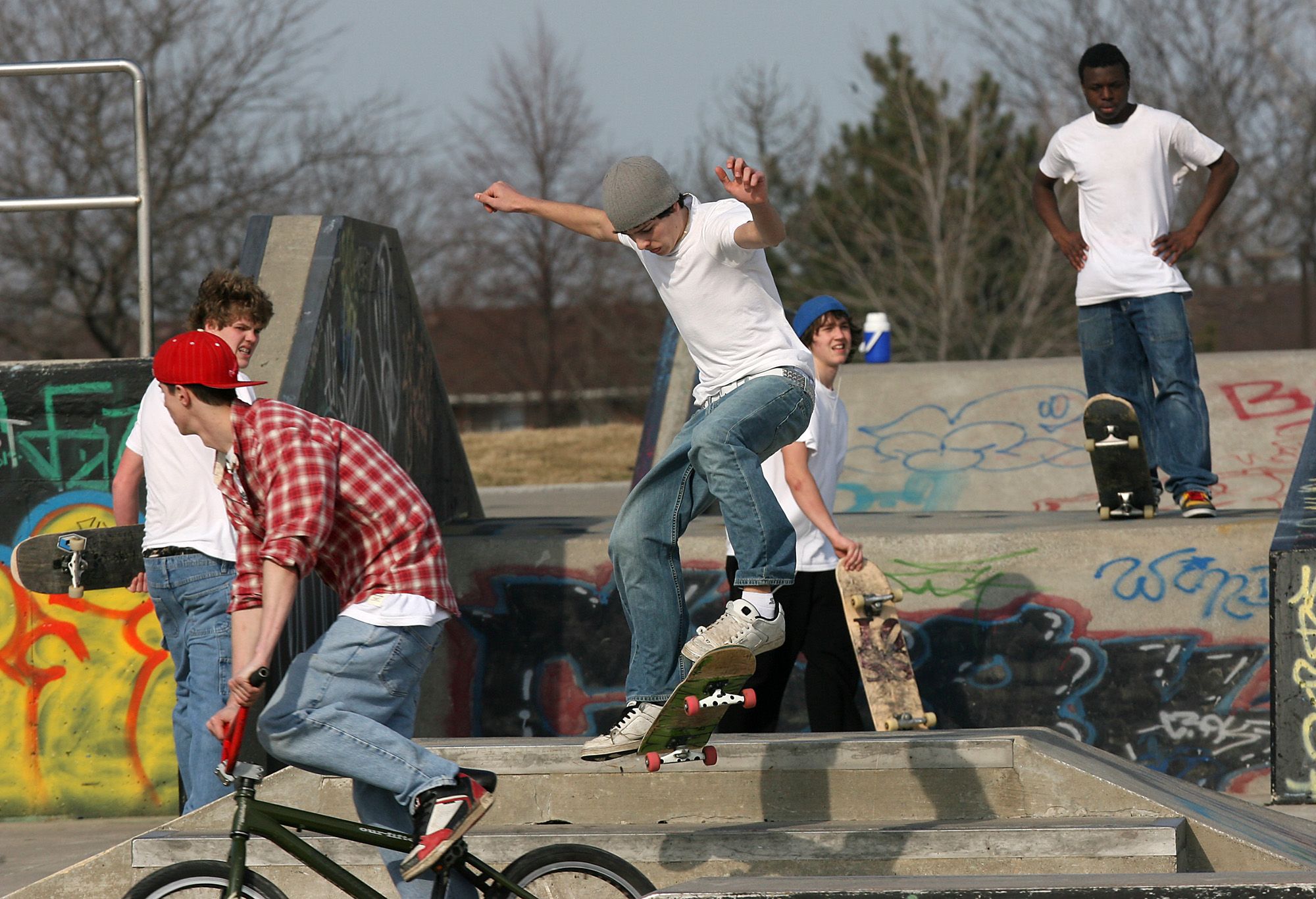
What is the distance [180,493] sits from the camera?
17.6 ft

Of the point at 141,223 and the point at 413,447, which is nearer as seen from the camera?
the point at 141,223

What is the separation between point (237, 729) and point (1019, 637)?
13.2 ft

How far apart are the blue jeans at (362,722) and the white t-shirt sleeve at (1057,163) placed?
176 inches

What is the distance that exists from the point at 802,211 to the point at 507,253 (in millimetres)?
11677

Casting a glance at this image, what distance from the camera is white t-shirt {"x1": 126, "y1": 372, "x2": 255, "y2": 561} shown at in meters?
5.34

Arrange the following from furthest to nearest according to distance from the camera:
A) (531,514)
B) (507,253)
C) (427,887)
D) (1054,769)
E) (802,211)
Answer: (507,253) < (802,211) < (531,514) < (1054,769) < (427,887)

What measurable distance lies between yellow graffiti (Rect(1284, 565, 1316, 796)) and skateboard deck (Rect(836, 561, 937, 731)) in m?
1.41

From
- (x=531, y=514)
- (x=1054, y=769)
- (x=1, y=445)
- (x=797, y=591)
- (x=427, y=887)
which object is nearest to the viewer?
(x=427, y=887)

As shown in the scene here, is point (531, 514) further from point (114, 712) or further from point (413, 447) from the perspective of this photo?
point (114, 712)

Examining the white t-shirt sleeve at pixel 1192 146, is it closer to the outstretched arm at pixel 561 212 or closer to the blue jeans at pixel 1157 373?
the blue jeans at pixel 1157 373

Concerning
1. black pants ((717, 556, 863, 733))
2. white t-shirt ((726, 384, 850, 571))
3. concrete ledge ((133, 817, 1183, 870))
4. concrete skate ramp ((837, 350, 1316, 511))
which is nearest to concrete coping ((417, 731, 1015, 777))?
concrete ledge ((133, 817, 1183, 870))

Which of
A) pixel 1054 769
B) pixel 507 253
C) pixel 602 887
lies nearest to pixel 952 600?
pixel 1054 769

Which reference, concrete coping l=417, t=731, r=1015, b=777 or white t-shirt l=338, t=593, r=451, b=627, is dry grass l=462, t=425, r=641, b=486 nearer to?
concrete coping l=417, t=731, r=1015, b=777

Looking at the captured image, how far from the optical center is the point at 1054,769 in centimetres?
516
